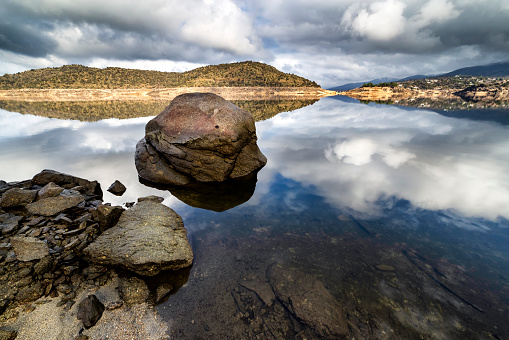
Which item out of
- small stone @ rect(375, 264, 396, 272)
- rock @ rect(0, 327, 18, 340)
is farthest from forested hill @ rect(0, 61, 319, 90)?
rock @ rect(0, 327, 18, 340)

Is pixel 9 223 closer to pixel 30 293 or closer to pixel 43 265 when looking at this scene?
pixel 43 265

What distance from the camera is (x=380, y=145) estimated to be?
23.1 metres

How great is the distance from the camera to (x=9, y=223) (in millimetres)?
7371

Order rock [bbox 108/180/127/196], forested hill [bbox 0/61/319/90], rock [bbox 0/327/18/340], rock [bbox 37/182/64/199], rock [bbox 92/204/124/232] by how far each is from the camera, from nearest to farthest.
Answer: rock [bbox 0/327/18/340] < rock [bbox 92/204/124/232] < rock [bbox 37/182/64/199] < rock [bbox 108/180/127/196] < forested hill [bbox 0/61/319/90]

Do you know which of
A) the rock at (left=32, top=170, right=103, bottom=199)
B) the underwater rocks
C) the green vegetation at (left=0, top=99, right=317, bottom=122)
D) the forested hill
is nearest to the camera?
the underwater rocks

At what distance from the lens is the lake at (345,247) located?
5629 millimetres

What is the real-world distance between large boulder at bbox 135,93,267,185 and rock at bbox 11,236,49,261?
24.8 feet

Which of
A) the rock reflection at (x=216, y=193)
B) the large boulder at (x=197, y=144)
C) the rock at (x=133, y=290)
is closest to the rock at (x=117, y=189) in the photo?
the rock reflection at (x=216, y=193)

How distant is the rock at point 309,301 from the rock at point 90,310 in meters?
4.38

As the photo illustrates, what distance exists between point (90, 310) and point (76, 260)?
208 cm

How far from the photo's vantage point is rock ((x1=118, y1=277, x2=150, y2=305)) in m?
6.00

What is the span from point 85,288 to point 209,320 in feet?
11.6

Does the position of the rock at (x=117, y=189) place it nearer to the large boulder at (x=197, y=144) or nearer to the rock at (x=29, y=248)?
the large boulder at (x=197, y=144)

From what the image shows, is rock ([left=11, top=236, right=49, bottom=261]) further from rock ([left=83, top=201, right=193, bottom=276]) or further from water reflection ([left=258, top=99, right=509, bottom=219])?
water reflection ([left=258, top=99, right=509, bottom=219])
